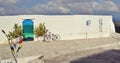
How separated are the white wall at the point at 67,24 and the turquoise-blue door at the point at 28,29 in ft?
1.65

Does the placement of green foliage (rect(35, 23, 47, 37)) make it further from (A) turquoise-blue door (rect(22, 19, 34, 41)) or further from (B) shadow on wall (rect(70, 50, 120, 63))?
(B) shadow on wall (rect(70, 50, 120, 63))

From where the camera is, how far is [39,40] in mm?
34438

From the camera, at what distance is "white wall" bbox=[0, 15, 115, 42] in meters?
33.4

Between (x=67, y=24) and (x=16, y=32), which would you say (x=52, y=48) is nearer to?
(x=16, y=32)

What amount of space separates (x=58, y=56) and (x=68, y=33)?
33.6 ft

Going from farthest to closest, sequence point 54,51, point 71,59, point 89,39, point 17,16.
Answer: point 89,39
point 17,16
point 54,51
point 71,59

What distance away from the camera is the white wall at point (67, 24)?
110 ft

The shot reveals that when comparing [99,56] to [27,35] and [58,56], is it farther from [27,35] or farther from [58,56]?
[27,35]

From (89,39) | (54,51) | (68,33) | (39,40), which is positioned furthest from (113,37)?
(54,51)

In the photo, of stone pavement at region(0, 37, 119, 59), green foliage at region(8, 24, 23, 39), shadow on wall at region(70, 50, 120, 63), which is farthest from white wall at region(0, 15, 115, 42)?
shadow on wall at region(70, 50, 120, 63)

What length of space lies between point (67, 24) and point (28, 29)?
16.5 feet

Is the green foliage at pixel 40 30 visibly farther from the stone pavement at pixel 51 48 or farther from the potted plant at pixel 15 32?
the potted plant at pixel 15 32

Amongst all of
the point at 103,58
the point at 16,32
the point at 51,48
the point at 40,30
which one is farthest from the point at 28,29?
the point at 103,58

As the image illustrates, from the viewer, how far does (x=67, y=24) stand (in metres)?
35.8
